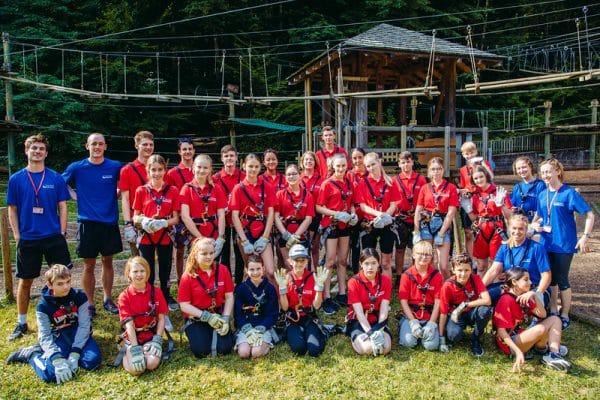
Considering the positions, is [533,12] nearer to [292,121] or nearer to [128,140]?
[292,121]

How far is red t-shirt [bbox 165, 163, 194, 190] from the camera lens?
6.18m

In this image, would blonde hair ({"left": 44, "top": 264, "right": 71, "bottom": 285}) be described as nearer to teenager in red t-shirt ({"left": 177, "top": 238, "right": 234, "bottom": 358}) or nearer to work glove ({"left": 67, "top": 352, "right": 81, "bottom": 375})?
work glove ({"left": 67, "top": 352, "right": 81, "bottom": 375})

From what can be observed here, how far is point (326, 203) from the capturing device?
595cm

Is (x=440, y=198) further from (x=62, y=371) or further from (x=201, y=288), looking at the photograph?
(x=62, y=371)

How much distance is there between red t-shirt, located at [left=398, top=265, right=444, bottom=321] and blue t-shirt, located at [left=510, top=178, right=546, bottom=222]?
69.2 inches

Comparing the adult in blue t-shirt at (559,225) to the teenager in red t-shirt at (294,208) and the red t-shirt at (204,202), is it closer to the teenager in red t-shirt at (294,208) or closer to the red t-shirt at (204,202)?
the teenager in red t-shirt at (294,208)

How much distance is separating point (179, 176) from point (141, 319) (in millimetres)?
2195

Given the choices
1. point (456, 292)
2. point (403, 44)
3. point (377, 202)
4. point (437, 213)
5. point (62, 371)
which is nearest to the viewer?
point (62, 371)

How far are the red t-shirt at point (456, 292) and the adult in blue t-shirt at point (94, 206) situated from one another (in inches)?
156

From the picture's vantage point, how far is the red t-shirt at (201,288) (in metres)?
4.81

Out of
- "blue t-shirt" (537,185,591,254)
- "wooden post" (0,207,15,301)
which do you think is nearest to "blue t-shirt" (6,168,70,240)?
"wooden post" (0,207,15,301)

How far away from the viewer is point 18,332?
530 cm

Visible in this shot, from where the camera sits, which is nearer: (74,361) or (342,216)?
(74,361)

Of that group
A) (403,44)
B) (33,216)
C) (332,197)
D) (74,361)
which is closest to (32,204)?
(33,216)
